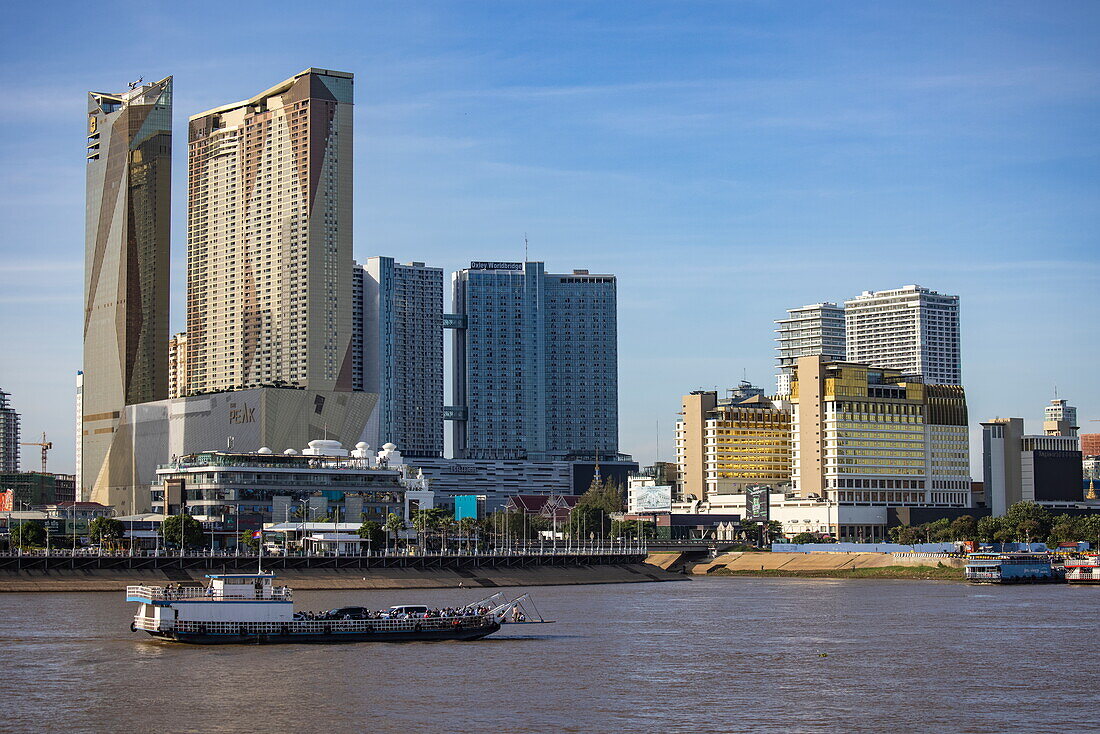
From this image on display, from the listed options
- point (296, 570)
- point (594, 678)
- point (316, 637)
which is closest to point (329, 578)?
point (296, 570)

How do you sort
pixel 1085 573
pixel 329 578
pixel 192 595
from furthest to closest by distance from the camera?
pixel 1085 573
pixel 329 578
pixel 192 595

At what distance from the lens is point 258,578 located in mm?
103438

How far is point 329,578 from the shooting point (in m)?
180

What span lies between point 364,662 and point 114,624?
33.6 metres

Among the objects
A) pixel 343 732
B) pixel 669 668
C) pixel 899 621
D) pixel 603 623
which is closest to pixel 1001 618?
pixel 899 621

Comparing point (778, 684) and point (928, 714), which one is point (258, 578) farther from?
point (928, 714)

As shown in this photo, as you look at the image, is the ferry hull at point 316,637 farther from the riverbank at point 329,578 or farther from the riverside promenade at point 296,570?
the riverside promenade at point 296,570

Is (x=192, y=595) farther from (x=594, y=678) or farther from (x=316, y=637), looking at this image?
(x=594, y=678)

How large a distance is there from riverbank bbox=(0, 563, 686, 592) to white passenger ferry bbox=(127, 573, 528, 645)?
67131 millimetres

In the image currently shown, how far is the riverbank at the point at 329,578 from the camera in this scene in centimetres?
16862

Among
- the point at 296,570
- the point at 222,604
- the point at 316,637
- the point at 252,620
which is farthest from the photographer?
the point at 296,570

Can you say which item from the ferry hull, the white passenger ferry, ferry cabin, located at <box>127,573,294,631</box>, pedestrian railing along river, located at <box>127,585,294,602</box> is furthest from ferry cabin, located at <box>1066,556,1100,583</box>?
ferry cabin, located at <box>127,573,294,631</box>

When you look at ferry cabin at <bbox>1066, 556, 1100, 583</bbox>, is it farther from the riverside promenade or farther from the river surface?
the river surface

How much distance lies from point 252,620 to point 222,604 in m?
2.26
